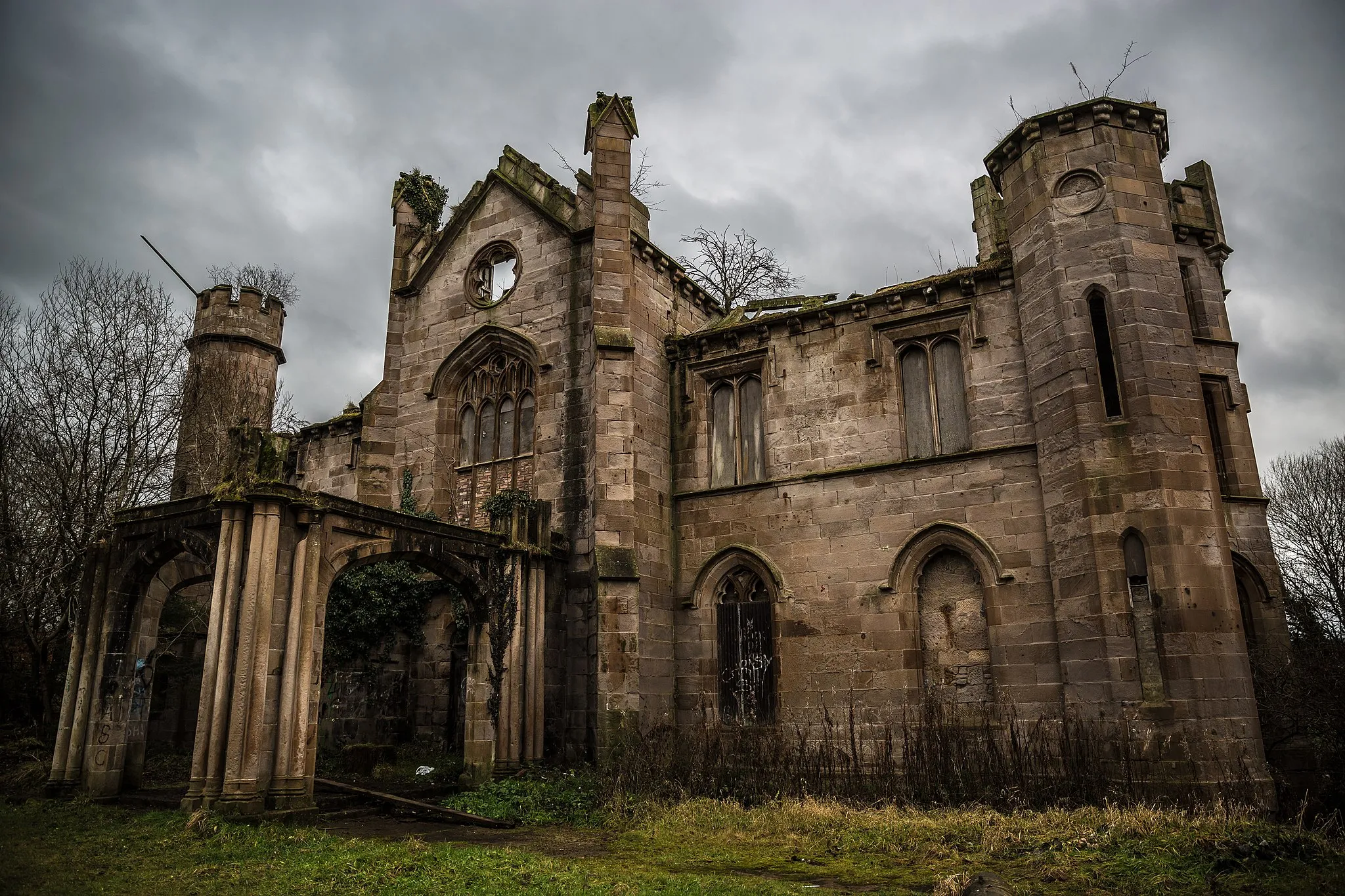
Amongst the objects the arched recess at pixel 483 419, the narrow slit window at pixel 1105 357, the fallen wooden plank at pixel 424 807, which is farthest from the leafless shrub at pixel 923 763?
the arched recess at pixel 483 419

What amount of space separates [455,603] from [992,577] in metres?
9.79

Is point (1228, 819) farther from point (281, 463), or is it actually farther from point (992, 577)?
point (281, 463)

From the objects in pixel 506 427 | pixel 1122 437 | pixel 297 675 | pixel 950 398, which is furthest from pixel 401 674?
pixel 1122 437

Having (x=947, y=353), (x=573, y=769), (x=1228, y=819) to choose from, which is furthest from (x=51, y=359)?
(x=1228, y=819)

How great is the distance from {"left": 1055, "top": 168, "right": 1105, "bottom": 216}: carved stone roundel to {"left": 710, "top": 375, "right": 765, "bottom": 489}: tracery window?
20.9 feet

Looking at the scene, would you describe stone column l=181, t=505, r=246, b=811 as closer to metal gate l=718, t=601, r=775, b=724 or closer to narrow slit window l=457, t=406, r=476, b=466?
narrow slit window l=457, t=406, r=476, b=466

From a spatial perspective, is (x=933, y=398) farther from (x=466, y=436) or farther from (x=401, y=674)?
(x=401, y=674)

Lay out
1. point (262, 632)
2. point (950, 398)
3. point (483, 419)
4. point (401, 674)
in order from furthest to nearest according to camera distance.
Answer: point (483, 419), point (401, 674), point (950, 398), point (262, 632)

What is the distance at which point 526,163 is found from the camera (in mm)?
20156

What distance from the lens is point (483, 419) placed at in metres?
19.6

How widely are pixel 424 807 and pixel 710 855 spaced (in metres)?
4.63

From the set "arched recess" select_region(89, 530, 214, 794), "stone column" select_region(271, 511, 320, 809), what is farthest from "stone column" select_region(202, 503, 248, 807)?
"arched recess" select_region(89, 530, 214, 794)

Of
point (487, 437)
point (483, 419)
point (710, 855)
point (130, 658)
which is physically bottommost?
point (710, 855)

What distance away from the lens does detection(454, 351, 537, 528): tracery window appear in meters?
18.7
